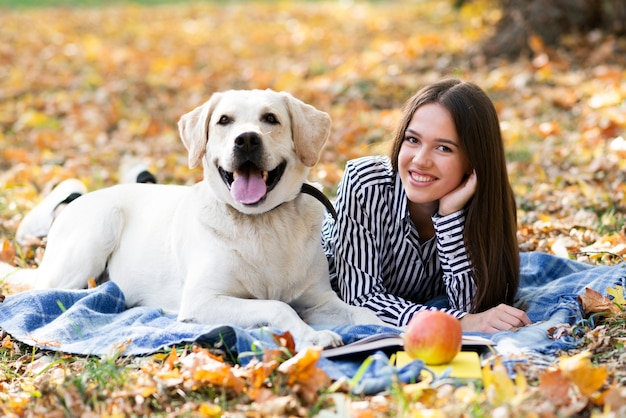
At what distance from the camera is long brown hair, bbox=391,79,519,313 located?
3.87m

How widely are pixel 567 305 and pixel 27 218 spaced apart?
11.7 feet

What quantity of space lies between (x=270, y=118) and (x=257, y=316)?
100cm

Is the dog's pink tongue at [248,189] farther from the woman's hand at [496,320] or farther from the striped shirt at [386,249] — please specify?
Result: the woman's hand at [496,320]

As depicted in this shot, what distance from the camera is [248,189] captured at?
3.86m

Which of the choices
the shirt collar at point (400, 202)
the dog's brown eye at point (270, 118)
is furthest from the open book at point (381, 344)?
the dog's brown eye at point (270, 118)

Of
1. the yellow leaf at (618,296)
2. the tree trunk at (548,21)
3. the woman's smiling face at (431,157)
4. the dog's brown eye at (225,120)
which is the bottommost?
the yellow leaf at (618,296)

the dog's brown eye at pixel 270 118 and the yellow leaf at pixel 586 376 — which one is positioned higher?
the dog's brown eye at pixel 270 118

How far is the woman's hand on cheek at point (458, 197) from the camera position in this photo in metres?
3.91

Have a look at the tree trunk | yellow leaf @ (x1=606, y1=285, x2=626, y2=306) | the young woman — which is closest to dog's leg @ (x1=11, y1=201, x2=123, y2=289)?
the young woman

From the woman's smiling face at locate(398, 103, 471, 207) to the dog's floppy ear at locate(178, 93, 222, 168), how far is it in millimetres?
1007

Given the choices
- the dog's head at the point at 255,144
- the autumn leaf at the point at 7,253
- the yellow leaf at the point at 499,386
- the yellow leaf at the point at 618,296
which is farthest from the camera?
the autumn leaf at the point at 7,253

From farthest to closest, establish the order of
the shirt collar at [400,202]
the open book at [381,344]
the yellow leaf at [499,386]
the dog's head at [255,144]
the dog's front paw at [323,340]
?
the shirt collar at [400,202] < the dog's head at [255,144] < the dog's front paw at [323,340] < the open book at [381,344] < the yellow leaf at [499,386]

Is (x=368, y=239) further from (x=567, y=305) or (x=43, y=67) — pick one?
(x=43, y=67)

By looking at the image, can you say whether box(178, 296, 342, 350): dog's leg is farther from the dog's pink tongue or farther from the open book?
the dog's pink tongue
